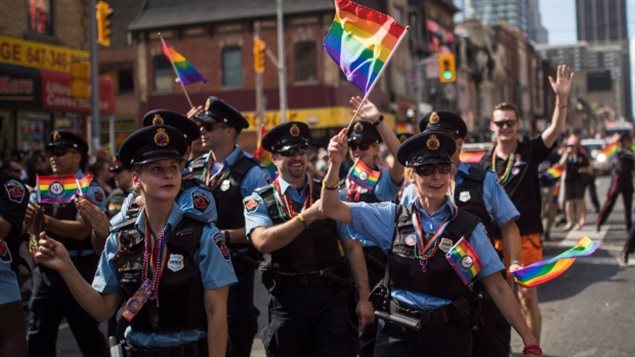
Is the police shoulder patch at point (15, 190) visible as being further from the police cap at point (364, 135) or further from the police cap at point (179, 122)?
the police cap at point (364, 135)

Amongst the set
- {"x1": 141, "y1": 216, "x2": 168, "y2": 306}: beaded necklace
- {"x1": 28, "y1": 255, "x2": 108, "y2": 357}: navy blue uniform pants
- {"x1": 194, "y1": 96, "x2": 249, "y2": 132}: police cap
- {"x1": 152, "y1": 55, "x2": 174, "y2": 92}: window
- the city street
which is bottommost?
the city street

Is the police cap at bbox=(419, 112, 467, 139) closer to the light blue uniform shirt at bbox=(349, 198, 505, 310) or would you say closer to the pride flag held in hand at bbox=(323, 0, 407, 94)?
the pride flag held in hand at bbox=(323, 0, 407, 94)

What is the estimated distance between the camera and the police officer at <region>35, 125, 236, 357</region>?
149 inches

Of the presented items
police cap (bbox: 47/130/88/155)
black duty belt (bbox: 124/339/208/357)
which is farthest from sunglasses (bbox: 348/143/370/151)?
black duty belt (bbox: 124/339/208/357)

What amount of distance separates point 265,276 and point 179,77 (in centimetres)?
343

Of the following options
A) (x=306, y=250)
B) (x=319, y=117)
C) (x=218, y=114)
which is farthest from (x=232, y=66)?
(x=306, y=250)

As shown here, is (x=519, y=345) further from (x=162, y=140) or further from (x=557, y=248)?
(x=557, y=248)

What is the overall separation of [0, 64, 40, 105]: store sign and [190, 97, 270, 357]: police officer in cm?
1312

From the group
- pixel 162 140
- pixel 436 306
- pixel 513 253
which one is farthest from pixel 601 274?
pixel 162 140

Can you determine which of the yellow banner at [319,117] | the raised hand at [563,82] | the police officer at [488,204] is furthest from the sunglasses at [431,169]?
the yellow banner at [319,117]

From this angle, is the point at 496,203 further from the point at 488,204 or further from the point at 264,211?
the point at 264,211

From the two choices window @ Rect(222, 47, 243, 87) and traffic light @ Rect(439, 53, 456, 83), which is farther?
window @ Rect(222, 47, 243, 87)

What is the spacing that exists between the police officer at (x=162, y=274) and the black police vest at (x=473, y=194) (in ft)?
7.20

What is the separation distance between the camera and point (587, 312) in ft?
29.5
